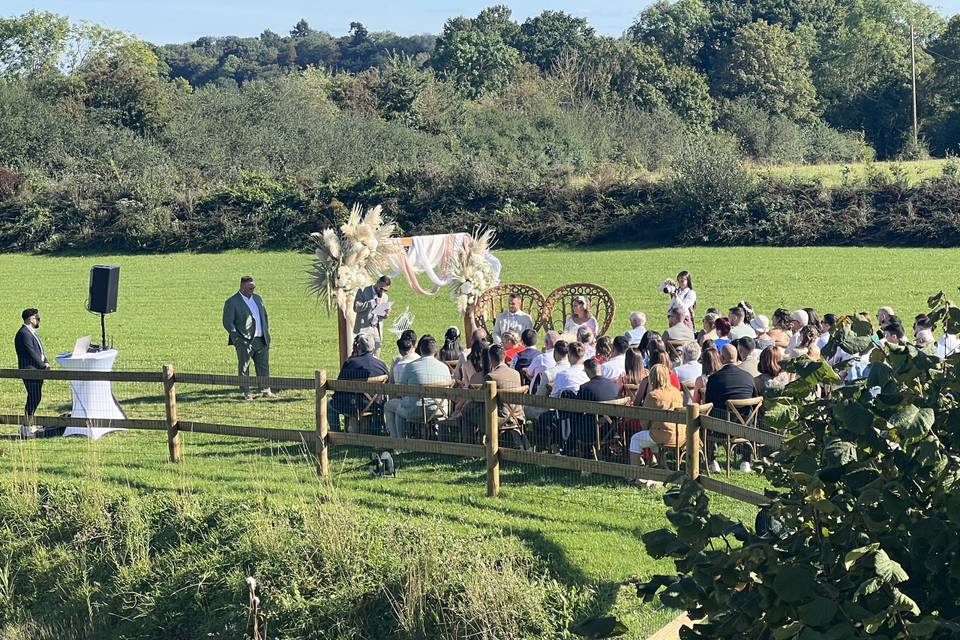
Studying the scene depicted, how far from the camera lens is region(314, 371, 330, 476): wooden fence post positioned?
10859 mm

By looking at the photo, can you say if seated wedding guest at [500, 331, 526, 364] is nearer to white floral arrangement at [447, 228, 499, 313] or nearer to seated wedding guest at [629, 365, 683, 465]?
seated wedding guest at [629, 365, 683, 465]

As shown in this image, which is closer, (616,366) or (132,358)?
(616,366)

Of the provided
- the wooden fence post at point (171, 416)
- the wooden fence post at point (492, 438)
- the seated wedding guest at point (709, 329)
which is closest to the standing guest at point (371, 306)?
the seated wedding guest at point (709, 329)

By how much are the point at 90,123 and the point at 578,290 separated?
40553 mm

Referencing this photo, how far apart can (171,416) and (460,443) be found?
10.2 ft

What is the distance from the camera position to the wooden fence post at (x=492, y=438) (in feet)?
32.8

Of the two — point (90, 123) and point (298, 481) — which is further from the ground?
point (90, 123)

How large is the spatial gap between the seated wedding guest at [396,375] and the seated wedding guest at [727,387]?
120 inches

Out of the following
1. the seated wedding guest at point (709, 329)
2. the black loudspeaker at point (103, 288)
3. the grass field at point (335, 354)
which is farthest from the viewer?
the black loudspeaker at point (103, 288)

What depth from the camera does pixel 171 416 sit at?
11797mm

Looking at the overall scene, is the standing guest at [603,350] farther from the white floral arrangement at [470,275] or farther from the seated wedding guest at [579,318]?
the white floral arrangement at [470,275]

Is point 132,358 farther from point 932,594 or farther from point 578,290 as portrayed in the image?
point 932,594

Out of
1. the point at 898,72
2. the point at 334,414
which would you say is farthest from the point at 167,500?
the point at 898,72

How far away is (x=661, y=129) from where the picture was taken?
5328 centimetres
